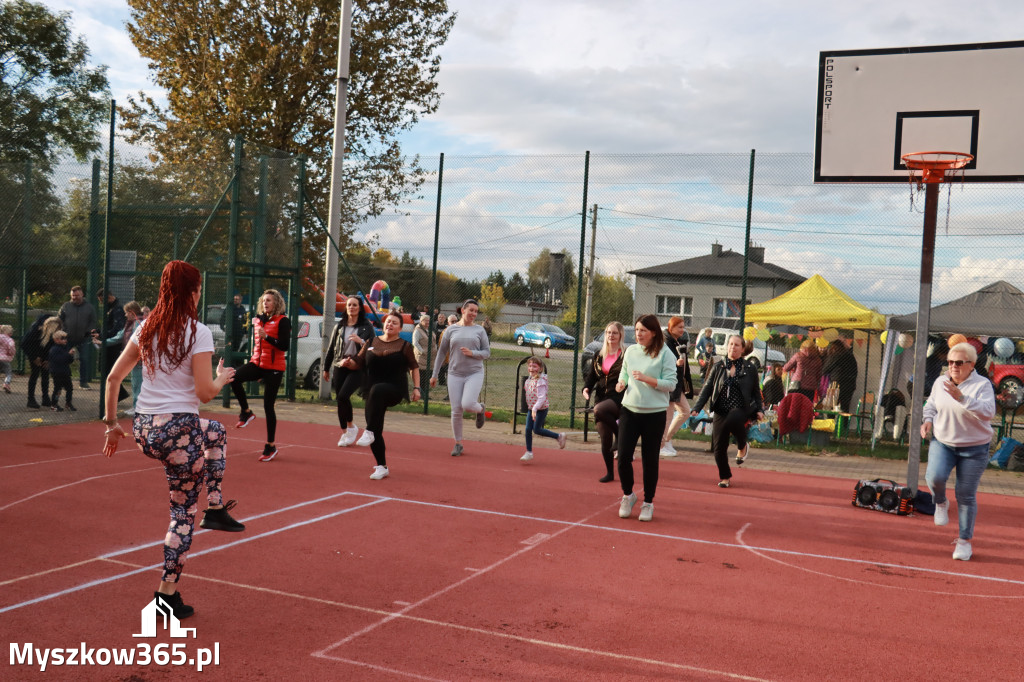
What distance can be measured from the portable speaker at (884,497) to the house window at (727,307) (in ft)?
17.7

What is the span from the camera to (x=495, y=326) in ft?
57.1

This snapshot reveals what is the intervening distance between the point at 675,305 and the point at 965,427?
7724mm

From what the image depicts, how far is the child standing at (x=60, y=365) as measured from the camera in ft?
43.3

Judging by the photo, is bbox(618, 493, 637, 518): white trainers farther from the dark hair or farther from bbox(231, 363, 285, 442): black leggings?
bbox(231, 363, 285, 442): black leggings

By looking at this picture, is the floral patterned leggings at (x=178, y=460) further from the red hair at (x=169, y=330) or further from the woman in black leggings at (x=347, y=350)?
the woman in black leggings at (x=347, y=350)

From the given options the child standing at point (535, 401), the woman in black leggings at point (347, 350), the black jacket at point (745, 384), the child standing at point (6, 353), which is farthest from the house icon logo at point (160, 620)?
the child standing at point (6, 353)

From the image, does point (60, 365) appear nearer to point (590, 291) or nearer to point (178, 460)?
point (590, 291)

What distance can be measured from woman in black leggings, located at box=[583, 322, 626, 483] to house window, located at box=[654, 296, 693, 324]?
464 centimetres

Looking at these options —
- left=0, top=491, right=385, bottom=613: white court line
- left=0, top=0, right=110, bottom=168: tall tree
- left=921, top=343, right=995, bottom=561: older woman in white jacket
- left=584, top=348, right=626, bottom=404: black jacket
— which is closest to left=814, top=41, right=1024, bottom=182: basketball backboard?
left=584, top=348, right=626, bottom=404: black jacket

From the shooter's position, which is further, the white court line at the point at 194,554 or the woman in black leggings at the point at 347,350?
the woman in black leggings at the point at 347,350

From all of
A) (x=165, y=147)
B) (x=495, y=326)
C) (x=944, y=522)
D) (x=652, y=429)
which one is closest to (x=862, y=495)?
(x=944, y=522)

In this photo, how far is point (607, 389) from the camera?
32.4 feet

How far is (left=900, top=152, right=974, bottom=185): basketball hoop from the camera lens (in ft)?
32.2

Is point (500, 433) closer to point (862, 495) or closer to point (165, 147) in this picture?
point (862, 495)
